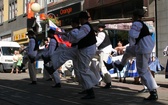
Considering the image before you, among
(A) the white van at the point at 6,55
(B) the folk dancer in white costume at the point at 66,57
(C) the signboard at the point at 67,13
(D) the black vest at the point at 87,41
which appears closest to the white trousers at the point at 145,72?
(D) the black vest at the point at 87,41

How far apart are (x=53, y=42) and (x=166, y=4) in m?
9.79

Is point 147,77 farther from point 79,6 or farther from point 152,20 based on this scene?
point 79,6

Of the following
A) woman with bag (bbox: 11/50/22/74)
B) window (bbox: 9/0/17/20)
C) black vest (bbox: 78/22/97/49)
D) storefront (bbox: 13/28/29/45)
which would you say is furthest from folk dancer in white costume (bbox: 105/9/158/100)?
window (bbox: 9/0/17/20)

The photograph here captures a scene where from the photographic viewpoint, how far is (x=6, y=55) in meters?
26.1

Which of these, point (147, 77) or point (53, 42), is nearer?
point (147, 77)

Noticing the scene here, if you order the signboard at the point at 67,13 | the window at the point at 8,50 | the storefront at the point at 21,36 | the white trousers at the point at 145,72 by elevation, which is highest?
the signboard at the point at 67,13

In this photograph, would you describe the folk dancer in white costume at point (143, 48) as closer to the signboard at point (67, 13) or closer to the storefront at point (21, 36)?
the signboard at point (67, 13)

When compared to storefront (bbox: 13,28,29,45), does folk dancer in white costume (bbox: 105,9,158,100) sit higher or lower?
lower

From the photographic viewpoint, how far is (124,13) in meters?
22.0

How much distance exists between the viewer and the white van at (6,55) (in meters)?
25.5

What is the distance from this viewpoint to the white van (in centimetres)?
2548

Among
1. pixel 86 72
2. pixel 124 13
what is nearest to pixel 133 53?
pixel 86 72

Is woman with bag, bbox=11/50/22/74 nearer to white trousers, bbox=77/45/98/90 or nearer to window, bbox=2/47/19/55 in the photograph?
window, bbox=2/47/19/55

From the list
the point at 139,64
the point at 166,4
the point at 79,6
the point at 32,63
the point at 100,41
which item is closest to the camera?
the point at 139,64
